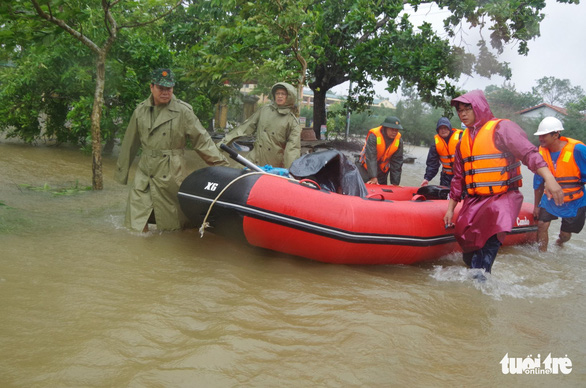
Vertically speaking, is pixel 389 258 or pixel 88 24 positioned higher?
pixel 88 24

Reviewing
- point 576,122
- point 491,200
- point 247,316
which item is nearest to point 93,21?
point 247,316

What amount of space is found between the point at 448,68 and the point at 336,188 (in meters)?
7.61

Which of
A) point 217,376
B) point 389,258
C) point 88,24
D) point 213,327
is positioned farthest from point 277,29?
point 217,376

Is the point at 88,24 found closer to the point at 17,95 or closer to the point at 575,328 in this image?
the point at 17,95

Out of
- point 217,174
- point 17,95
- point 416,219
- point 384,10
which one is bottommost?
point 416,219

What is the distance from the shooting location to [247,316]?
301 cm

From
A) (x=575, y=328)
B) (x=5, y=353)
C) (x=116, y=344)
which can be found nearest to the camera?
(x=5, y=353)

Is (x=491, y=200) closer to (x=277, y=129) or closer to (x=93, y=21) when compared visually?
(x=277, y=129)

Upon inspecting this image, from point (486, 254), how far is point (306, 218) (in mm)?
1537

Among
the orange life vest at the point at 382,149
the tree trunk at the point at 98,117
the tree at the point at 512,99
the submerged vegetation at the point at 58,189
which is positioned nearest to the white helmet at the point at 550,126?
the orange life vest at the point at 382,149

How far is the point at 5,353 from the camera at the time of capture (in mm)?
2314

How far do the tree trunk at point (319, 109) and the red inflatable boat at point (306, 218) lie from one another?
9.99 meters

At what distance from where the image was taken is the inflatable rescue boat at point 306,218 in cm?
387

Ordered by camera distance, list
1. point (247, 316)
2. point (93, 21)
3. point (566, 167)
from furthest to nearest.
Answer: point (93, 21)
point (566, 167)
point (247, 316)
